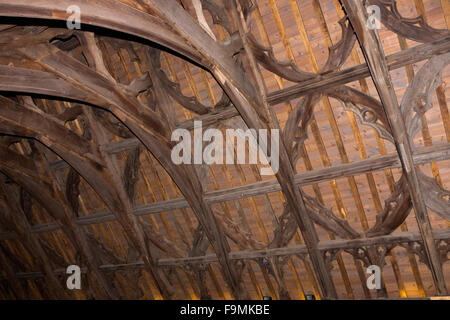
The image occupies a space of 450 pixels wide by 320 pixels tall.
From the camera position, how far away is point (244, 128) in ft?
20.8

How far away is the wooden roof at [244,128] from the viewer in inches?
199

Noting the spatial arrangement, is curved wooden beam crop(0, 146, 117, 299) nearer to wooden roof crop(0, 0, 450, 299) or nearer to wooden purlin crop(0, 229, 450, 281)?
wooden roof crop(0, 0, 450, 299)

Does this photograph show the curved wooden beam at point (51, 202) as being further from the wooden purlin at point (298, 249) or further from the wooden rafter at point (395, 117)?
the wooden rafter at point (395, 117)

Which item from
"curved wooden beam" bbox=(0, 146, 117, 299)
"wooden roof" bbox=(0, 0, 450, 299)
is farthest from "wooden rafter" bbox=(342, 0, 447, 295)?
"curved wooden beam" bbox=(0, 146, 117, 299)

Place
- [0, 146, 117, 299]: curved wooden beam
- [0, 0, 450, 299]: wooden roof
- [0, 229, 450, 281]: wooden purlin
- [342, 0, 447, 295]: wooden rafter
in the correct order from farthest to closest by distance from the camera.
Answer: [0, 146, 117, 299]: curved wooden beam
[0, 229, 450, 281]: wooden purlin
[0, 0, 450, 299]: wooden roof
[342, 0, 447, 295]: wooden rafter

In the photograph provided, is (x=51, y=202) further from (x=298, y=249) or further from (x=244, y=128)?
(x=298, y=249)

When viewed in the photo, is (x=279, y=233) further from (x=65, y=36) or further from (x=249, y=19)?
(x=65, y=36)

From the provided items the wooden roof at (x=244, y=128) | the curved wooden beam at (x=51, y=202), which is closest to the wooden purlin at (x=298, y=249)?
the wooden roof at (x=244, y=128)

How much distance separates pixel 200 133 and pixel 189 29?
2.35 m

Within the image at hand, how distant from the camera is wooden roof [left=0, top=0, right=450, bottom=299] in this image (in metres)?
5.04

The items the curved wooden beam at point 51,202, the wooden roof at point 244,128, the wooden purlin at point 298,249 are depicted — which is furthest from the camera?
the curved wooden beam at point 51,202

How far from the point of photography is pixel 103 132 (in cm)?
759

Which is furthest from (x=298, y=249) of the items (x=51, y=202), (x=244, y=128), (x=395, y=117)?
(x=51, y=202)
